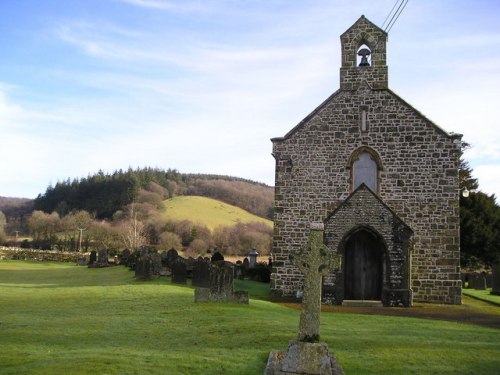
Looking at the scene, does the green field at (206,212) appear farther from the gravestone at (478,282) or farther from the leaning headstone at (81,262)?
the gravestone at (478,282)

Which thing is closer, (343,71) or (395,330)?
(395,330)

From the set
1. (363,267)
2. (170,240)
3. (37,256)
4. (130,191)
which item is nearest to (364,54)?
(363,267)

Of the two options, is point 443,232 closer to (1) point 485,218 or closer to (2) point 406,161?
(2) point 406,161

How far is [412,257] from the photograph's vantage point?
21.4 meters

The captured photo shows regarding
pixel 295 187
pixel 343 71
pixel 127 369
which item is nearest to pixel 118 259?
pixel 295 187

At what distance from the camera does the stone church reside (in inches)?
794

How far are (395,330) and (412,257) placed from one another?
8.70 m

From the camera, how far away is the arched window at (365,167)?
22.2 metres

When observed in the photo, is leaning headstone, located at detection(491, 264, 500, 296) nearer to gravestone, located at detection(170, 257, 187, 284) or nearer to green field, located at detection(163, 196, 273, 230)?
gravestone, located at detection(170, 257, 187, 284)

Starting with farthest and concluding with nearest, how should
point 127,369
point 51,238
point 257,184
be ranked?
point 257,184, point 51,238, point 127,369

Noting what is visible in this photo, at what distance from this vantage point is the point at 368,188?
792 inches

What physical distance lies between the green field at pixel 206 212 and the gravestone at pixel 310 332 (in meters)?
→ 83.8

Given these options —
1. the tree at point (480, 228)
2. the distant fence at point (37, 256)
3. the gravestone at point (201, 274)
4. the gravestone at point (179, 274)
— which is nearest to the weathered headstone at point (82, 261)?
the distant fence at point (37, 256)

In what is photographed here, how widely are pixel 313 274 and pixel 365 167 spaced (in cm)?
1357
